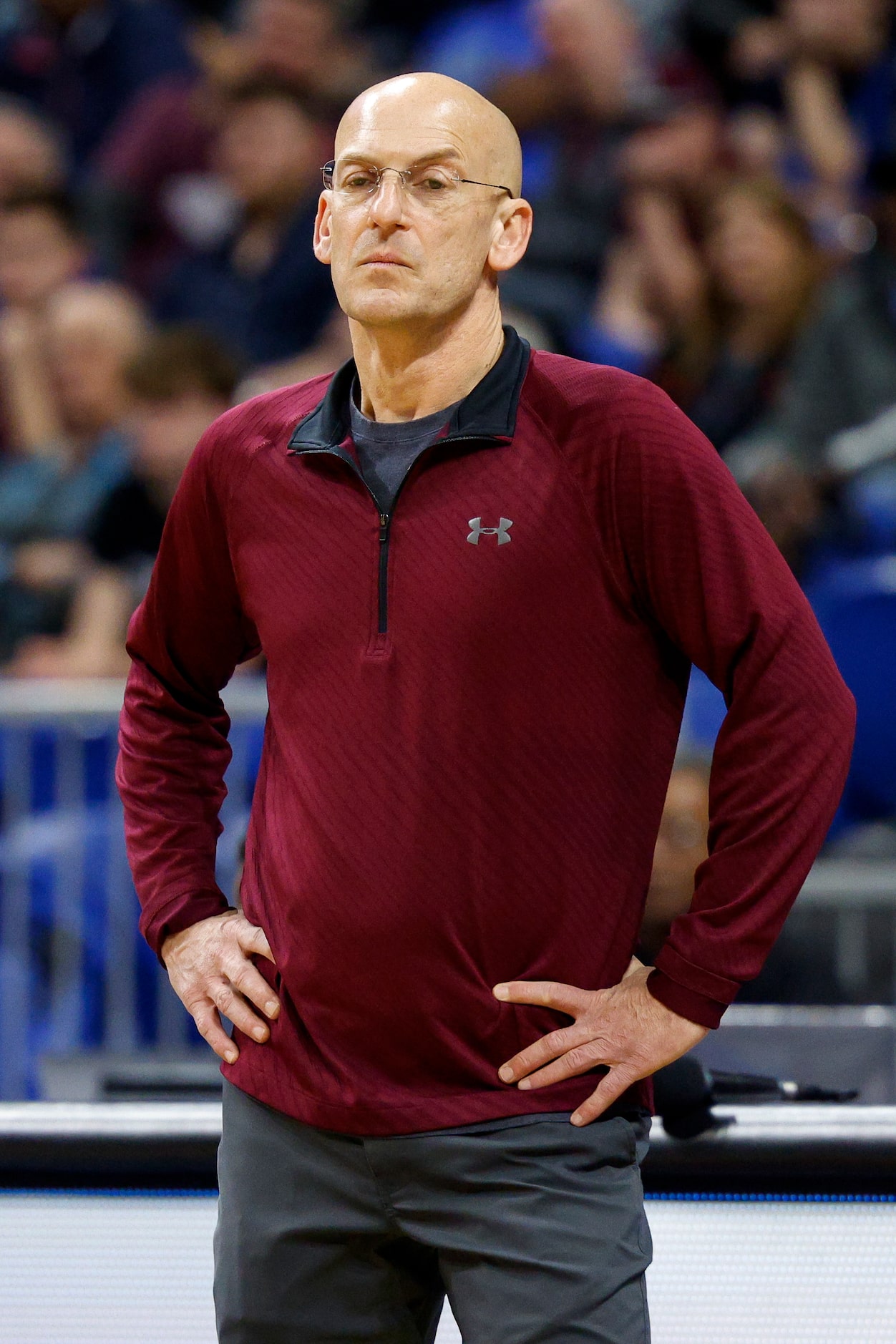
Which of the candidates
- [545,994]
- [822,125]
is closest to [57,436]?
[822,125]

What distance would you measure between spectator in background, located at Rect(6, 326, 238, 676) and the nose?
3.03 metres

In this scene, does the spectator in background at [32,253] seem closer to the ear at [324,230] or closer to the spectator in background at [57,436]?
the spectator in background at [57,436]

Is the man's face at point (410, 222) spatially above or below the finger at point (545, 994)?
above

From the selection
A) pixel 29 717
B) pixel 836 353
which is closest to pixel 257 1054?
pixel 29 717

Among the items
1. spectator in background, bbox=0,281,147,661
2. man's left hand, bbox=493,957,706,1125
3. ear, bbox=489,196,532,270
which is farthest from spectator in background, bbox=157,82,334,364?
man's left hand, bbox=493,957,706,1125

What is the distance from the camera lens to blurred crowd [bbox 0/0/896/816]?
466cm

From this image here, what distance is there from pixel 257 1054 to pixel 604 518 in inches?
23.2

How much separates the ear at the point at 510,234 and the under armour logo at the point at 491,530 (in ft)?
0.86

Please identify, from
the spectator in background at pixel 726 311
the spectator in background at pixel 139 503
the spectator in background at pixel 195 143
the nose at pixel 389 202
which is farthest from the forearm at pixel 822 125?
the nose at pixel 389 202

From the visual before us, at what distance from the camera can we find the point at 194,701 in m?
1.81

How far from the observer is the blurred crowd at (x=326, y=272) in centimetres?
466

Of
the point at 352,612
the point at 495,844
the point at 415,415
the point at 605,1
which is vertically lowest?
the point at 495,844

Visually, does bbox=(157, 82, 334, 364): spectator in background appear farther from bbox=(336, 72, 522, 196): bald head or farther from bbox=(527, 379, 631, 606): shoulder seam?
bbox=(527, 379, 631, 606): shoulder seam

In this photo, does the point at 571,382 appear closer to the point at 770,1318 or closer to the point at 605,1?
the point at 770,1318
